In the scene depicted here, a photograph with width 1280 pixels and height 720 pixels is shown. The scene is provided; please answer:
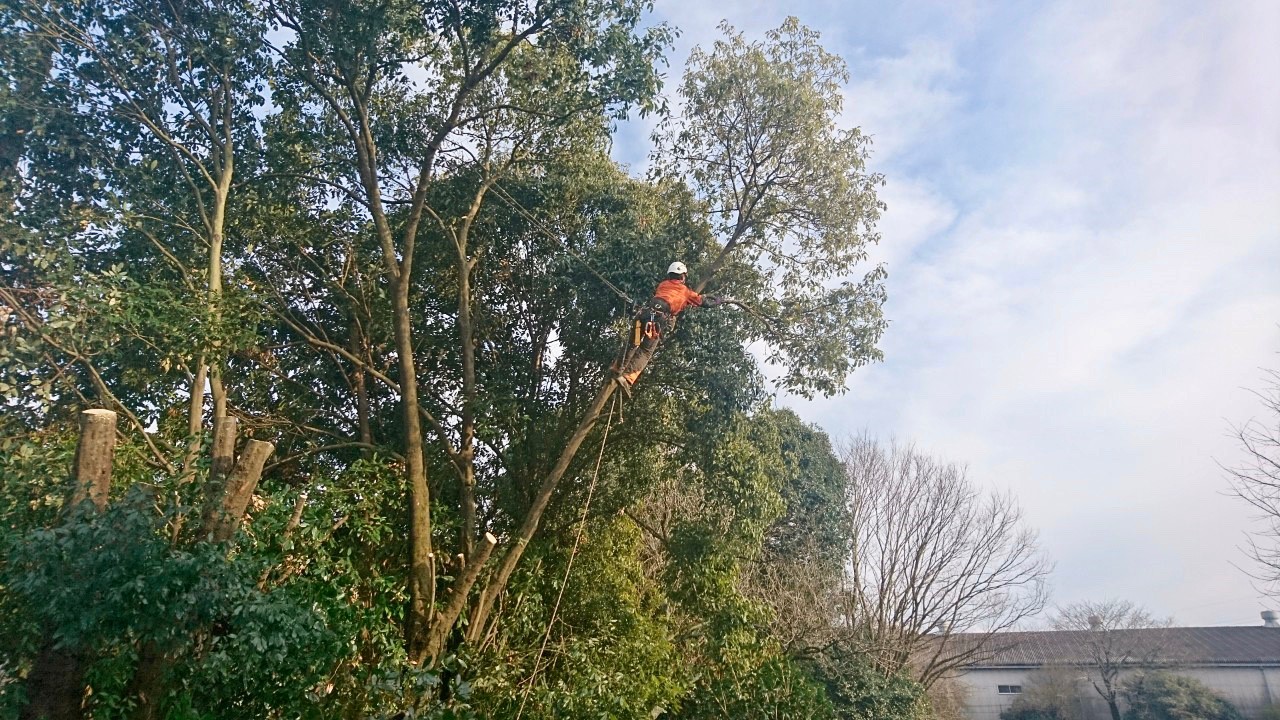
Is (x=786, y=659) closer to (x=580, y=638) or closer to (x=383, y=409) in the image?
(x=580, y=638)

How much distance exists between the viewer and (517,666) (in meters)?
7.84

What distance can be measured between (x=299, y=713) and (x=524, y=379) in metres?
3.98

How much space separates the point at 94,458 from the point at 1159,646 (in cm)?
2474

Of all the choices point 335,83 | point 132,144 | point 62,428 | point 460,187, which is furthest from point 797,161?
point 62,428

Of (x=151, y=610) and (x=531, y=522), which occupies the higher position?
(x=531, y=522)

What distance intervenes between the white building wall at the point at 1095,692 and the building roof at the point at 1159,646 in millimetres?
246

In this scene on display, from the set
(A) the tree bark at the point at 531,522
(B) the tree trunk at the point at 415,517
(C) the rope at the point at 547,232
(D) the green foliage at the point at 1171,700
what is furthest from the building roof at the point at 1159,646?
(B) the tree trunk at the point at 415,517

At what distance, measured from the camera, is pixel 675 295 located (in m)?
7.22

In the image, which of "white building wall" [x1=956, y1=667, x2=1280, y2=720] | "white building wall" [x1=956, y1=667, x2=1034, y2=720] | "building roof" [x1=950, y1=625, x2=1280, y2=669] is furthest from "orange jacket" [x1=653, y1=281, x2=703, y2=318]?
"white building wall" [x1=956, y1=667, x2=1034, y2=720]

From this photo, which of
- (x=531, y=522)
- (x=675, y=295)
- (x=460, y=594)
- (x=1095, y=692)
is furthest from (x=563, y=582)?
(x=1095, y=692)

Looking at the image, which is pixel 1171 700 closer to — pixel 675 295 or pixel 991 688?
pixel 991 688

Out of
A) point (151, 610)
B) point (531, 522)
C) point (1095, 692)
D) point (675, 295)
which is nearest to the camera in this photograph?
point (151, 610)

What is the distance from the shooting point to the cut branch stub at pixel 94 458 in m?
4.96

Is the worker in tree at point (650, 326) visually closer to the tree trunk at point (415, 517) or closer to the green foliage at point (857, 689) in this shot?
the tree trunk at point (415, 517)
